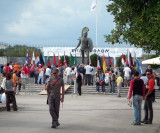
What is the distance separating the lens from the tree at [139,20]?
13172 millimetres

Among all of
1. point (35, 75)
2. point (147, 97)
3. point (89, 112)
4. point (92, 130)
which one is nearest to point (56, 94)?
point (92, 130)

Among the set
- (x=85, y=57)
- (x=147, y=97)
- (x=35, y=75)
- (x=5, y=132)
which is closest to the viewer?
(x=5, y=132)

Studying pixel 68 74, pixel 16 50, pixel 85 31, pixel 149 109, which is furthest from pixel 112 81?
pixel 16 50

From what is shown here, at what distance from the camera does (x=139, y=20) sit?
1416 centimetres

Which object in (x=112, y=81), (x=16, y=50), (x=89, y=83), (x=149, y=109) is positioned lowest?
(x=149, y=109)

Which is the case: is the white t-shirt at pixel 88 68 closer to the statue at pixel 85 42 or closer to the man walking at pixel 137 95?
the statue at pixel 85 42

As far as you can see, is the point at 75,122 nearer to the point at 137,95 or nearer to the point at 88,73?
the point at 137,95

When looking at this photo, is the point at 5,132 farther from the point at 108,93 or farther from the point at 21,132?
the point at 108,93

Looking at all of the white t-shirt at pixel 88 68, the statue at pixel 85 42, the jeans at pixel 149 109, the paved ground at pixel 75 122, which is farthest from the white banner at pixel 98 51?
the jeans at pixel 149 109

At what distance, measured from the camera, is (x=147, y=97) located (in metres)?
14.9

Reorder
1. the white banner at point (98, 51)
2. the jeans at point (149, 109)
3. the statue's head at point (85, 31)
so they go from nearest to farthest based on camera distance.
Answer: the jeans at point (149, 109) → the statue's head at point (85, 31) → the white banner at point (98, 51)

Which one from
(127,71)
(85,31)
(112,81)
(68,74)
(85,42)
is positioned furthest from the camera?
(85,31)

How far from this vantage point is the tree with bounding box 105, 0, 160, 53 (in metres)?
13.2

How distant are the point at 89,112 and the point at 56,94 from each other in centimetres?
509
